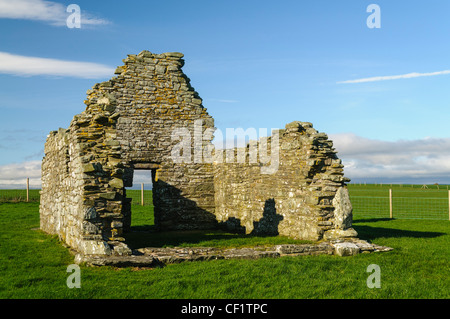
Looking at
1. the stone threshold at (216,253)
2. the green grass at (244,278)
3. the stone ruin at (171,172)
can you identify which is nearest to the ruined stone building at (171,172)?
the stone ruin at (171,172)

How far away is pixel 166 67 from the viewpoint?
1739cm

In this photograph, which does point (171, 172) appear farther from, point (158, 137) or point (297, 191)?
point (297, 191)

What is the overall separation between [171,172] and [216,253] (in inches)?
318

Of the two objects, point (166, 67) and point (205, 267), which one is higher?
point (166, 67)

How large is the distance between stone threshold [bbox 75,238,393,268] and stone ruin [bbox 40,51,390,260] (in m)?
0.53

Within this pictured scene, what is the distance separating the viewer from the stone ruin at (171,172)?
9883 millimetres

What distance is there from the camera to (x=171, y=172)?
1695 centimetres

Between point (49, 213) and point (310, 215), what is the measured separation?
9418 millimetres

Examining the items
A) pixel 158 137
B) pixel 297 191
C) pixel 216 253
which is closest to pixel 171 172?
pixel 158 137

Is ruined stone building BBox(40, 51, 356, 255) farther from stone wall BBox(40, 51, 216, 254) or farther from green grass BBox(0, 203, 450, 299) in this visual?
green grass BBox(0, 203, 450, 299)

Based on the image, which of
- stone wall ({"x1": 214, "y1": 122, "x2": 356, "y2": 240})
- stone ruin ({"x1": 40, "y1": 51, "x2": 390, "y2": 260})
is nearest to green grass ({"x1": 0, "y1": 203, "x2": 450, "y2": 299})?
stone ruin ({"x1": 40, "y1": 51, "x2": 390, "y2": 260})

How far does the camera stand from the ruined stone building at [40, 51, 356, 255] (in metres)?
9.90

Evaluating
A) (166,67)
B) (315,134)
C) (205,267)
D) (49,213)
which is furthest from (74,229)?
(166,67)
